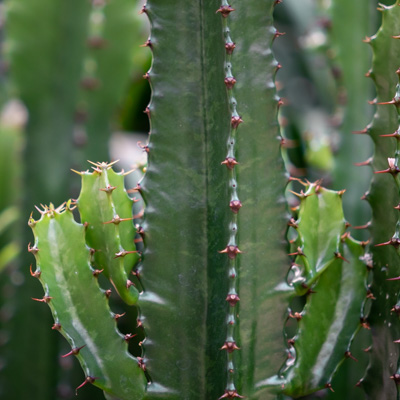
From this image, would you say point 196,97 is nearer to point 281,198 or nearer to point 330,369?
point 281,198

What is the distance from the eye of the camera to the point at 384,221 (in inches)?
51.8

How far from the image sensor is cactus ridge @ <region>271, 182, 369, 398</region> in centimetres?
125

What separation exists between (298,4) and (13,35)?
1889mm

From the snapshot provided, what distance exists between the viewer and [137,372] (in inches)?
48.4

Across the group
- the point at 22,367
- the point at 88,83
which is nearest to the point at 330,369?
the point at 22,367

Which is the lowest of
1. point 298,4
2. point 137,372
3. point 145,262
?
point 137,372

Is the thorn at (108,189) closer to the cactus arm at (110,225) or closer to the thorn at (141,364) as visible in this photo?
the cactus arm at (110,225)

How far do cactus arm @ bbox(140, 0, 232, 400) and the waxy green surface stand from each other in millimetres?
340

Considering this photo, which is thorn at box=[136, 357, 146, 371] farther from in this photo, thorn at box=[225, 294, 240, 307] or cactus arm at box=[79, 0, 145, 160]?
cactus arm at box=[79, 0, 145, 160]

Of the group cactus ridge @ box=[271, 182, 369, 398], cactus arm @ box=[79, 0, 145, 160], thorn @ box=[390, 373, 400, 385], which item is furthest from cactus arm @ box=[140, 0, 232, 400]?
cactus arm @ box=[79, 0, 145, 160]

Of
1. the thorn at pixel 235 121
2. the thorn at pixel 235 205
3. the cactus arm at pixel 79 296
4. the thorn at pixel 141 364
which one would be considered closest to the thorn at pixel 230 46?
the thorn at pixel 235 121

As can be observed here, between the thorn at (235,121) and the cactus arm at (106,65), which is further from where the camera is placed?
the cactus arm at (106,65)

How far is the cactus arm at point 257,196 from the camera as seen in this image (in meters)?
1.19

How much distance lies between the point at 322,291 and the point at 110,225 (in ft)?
1.50
